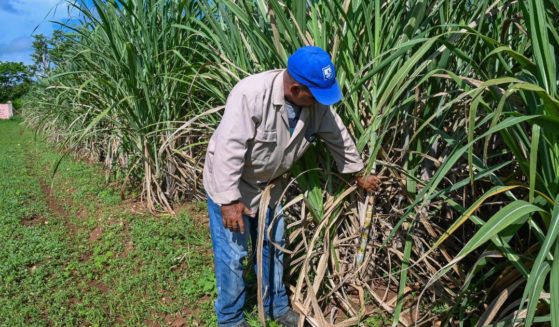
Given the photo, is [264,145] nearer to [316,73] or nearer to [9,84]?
[316,73]

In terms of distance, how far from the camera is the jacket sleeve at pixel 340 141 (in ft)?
6.27

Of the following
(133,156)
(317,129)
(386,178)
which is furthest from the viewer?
(133,156)

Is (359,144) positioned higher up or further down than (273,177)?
higher up

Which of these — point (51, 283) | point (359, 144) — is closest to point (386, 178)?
point (359, 144)

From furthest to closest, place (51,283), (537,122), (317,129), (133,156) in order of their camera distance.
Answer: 1. (133,156)
2. (51,283)
3. (317,129)
4. (537,122)

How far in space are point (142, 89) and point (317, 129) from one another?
2.07 meters

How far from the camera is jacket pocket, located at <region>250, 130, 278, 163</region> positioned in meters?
1.84

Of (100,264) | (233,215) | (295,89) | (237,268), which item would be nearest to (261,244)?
(233,215)

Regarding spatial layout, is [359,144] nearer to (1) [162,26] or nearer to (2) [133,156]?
(1) [162,26]

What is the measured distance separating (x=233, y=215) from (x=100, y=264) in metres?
1.59

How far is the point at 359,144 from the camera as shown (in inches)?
77.5

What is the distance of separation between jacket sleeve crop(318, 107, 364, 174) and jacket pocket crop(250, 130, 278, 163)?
0.22 m

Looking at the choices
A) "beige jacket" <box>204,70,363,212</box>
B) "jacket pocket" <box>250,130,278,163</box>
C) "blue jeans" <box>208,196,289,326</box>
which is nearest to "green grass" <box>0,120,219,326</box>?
"blue jeans" <box>208,196,289,326</box>

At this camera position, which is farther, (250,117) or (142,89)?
(142,89)
